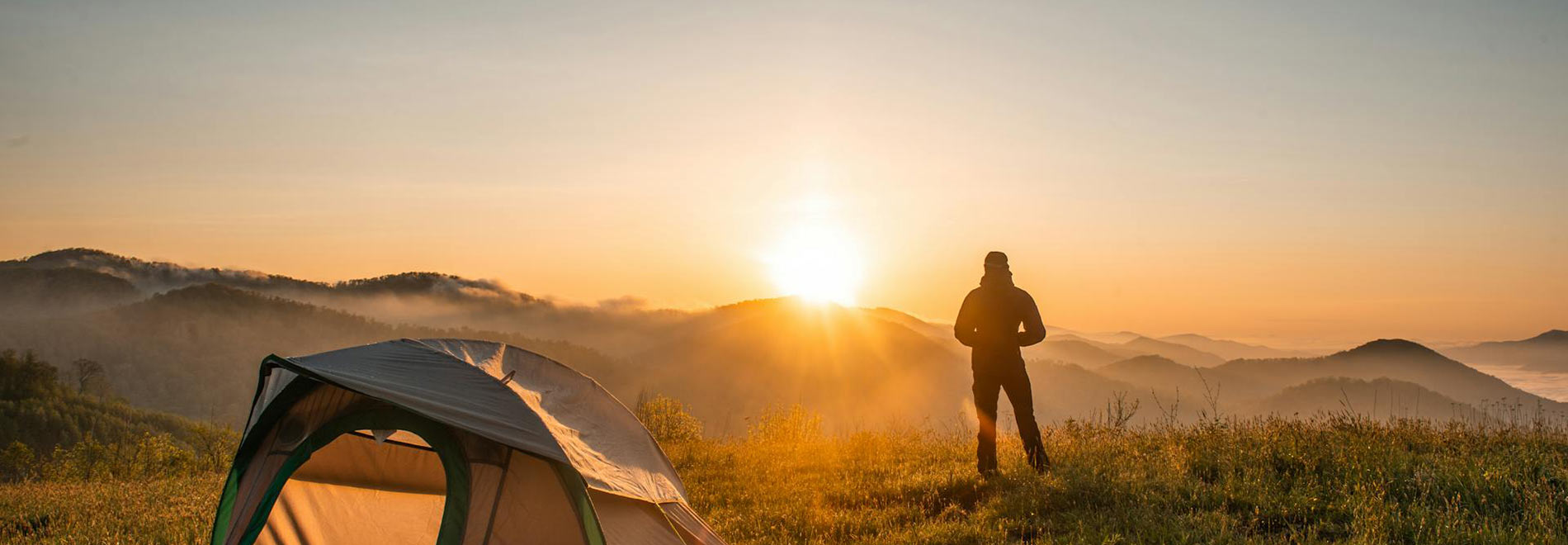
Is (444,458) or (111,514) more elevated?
(444,458)

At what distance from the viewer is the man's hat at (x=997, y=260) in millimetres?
10922

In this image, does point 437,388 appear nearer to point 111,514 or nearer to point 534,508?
point 534,508

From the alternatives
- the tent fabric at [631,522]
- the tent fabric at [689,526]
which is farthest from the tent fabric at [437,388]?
the tent fabric at [689,526]

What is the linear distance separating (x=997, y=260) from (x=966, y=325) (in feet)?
3.12

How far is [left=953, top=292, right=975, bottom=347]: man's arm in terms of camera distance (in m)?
10.9

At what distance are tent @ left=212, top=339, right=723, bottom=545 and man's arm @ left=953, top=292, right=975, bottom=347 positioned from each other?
4.58m

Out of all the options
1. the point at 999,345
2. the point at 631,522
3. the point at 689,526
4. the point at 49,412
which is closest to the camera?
the point at 631,522

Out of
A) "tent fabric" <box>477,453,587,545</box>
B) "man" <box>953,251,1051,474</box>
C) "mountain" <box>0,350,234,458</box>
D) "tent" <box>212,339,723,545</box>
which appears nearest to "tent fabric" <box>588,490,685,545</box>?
"tent" <box>212,339,723,545</box>

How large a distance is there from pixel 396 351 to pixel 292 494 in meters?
1.75

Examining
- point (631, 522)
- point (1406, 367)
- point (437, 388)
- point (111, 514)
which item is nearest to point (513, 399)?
point (437, 388)

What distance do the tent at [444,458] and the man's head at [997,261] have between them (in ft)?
17.0

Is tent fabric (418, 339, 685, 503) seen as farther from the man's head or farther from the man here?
the man's head

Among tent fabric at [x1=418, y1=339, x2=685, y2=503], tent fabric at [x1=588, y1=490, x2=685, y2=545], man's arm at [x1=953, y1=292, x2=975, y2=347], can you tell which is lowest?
tent fabric at [x1=588, y1=490, x2=685, y2=545]

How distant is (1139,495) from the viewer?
8.94 metres
